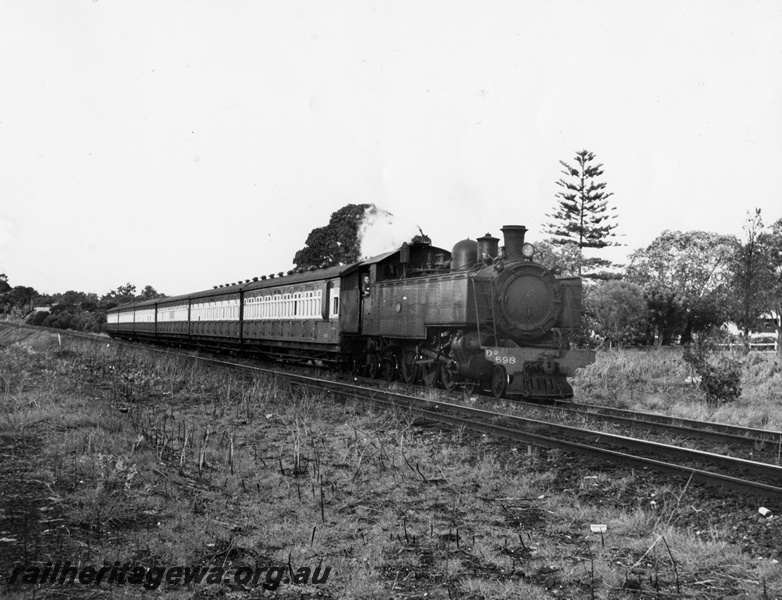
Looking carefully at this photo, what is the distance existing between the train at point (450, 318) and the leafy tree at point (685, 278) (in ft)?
75.7

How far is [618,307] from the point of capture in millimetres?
32844

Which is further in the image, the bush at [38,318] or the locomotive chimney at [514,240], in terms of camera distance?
the bush at [38,318]

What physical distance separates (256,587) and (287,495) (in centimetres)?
215

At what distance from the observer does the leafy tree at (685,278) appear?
37.7 meters

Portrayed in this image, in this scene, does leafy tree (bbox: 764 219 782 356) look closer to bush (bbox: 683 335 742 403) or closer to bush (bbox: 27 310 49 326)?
bush (bbox: 683 335 742 403)

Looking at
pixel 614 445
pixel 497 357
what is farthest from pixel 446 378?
pixel 614 445

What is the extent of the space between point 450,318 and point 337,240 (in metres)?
33.2

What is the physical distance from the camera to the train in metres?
13.1

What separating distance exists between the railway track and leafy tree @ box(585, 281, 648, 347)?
824 inches

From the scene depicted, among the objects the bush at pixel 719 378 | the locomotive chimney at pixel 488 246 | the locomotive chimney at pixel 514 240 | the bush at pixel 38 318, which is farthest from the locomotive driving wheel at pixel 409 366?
the bush at pixel 38 318

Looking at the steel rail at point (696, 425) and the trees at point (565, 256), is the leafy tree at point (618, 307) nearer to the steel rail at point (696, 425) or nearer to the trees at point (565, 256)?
the trees at point (565, 256)

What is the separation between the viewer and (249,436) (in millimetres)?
9117

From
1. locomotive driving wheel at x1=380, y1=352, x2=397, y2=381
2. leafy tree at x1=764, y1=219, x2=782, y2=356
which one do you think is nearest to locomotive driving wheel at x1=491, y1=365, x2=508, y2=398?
locomotive driving wheel at x1=380, y1=352, x2=397, y2=381

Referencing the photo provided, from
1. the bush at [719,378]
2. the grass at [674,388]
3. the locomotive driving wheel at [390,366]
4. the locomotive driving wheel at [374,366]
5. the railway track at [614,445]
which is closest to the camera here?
the railway track at [614,445]
